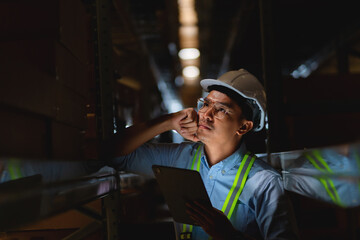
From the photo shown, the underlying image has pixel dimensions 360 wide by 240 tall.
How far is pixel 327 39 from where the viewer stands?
16.6 ft

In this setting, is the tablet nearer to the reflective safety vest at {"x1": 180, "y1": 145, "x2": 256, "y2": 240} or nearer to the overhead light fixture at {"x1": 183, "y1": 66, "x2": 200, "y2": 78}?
the reflective safety vest at {"x1": 180, "y1": 145, "x2": 256, "y2": 240}

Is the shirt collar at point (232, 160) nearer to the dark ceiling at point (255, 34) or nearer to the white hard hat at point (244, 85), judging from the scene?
the white hard hat at point (244, 85)

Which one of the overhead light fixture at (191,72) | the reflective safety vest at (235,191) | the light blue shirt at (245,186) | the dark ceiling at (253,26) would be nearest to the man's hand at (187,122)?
the light blue shirt at (245,186)

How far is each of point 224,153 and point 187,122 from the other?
1.08 ft

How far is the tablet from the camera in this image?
5.15ft

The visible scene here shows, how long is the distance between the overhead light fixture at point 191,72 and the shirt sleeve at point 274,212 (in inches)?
179

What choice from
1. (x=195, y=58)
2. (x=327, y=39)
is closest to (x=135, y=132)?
(x=195, y=58)

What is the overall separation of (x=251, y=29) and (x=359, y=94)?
1.35 metres

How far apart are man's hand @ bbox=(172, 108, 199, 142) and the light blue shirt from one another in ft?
0.71

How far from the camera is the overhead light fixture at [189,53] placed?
5.22 m

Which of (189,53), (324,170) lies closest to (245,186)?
(324,170)

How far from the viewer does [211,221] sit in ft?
5.24

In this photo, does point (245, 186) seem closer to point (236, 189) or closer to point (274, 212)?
point (236, 189)

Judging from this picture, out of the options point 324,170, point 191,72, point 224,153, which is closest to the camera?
point 324,170
